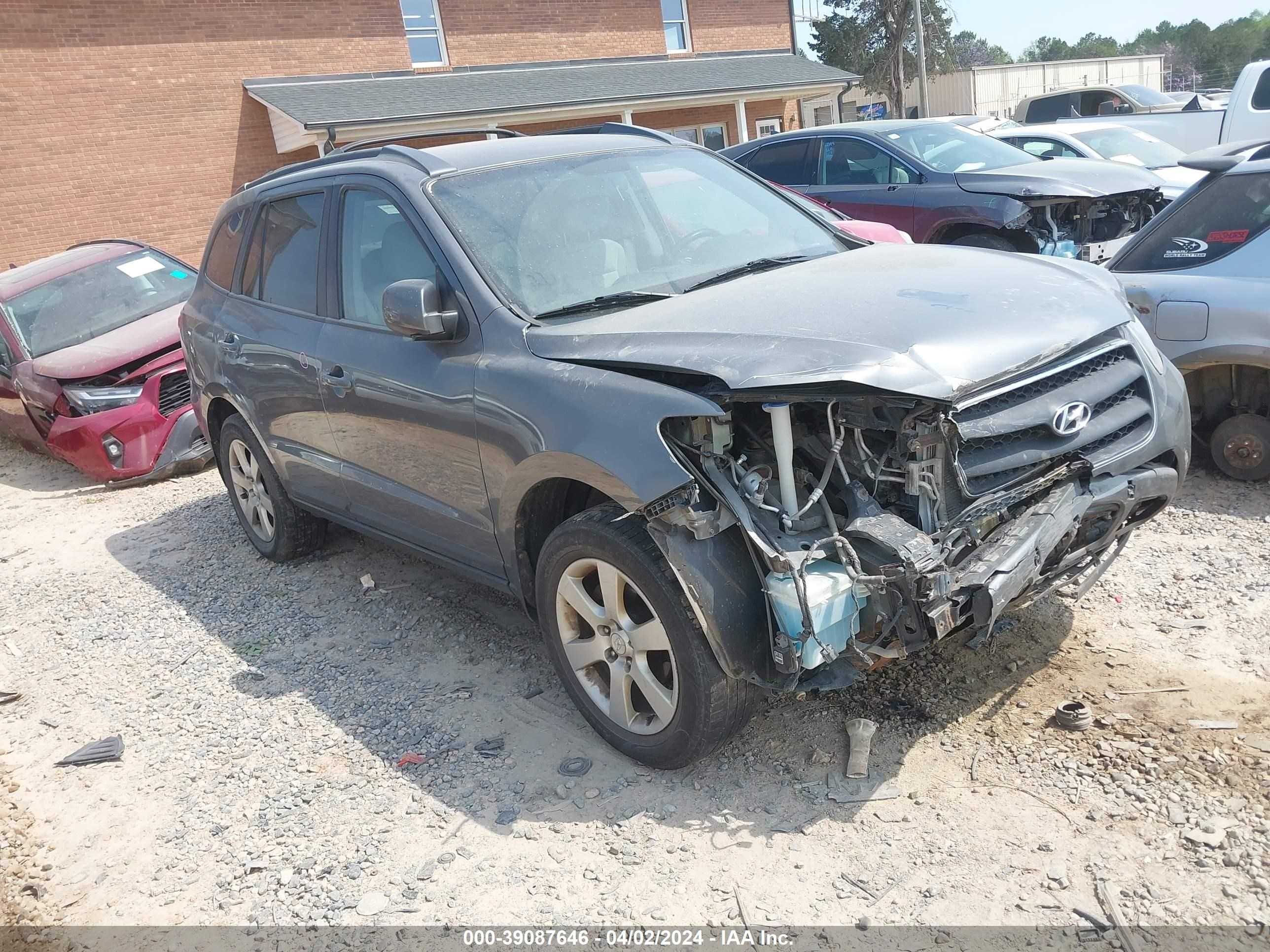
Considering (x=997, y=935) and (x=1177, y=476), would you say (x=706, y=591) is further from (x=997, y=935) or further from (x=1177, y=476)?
(x=1177, y=476)

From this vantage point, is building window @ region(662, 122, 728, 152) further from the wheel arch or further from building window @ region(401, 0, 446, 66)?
the wheel arch

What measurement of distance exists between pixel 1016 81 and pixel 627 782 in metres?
44.9

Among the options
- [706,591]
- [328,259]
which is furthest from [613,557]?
[328,259]

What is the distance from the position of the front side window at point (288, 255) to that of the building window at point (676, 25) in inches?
844

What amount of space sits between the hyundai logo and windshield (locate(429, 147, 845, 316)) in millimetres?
1409

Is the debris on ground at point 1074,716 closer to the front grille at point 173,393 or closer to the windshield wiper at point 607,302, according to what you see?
the windshield wiper at point 607,302

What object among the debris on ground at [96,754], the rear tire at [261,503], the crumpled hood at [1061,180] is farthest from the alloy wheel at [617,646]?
the crumpled hood at [1061,180]

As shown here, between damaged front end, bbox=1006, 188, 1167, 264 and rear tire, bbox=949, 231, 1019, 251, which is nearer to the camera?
damaged front end, bbox=1006, 188, 1167, 264

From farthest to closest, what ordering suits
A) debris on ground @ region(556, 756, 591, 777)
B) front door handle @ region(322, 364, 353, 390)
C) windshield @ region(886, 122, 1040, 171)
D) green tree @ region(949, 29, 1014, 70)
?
green tree @ region(949, 29, 1014, 70)
windshield @ region(886, 122, 1040, 171)
front door handle @ region(322, 364, 353, 390)
debris on ground @ region(556, 756, 591, 777)

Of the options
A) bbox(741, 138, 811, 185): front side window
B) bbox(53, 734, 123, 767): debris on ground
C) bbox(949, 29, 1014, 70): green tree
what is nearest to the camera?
bbox(53, 734, 123, 767): debris on ground

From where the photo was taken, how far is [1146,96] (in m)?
20.6

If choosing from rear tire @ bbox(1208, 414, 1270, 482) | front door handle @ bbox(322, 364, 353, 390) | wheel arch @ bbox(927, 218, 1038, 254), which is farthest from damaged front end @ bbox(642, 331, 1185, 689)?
wheel arch @ bbox(927, 218, 1038, 254)

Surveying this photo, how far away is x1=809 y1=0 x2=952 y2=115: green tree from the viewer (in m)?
46.9

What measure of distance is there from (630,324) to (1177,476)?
75.1 inches
